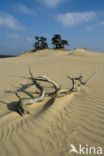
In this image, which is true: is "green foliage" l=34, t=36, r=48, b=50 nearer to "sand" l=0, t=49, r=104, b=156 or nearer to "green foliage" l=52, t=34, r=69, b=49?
"green foliage" l=52, t=34, r=69, b=49

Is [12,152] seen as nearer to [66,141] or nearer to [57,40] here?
[66,141]

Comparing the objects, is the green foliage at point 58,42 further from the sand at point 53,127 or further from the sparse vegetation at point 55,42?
the sand at point 53,127

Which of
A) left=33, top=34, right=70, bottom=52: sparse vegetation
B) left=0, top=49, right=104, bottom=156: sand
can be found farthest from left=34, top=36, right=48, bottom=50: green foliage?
left=0, top=49, right=104, bottom=156: sand

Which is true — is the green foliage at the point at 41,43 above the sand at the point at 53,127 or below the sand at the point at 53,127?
above

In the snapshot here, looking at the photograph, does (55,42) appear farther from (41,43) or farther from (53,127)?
(53,127)

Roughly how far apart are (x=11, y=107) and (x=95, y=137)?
2.38 metres

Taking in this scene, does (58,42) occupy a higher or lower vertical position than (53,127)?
higher

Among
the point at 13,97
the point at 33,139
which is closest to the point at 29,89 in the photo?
the point at 13,97

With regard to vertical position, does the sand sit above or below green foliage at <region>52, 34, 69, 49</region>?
below

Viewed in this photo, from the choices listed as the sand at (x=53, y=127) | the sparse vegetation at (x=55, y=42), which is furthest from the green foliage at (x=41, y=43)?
the sand at (x=53, y=127)

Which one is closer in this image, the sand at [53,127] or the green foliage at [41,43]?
the sand at [53,127]

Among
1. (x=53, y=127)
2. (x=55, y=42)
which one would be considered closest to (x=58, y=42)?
(x=55, y=42)

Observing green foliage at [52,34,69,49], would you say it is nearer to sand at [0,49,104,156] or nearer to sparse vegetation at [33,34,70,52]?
sparse vegetation at [33,34,70,52]

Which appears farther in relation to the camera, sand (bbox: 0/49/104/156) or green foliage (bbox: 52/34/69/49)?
green foliage (bbox: 52/34/69/49)
